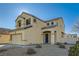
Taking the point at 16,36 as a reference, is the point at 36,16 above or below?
above

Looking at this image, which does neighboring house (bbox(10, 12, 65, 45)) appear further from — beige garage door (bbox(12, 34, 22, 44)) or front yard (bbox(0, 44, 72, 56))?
front yard (bbox(0, 44, 72, 56))

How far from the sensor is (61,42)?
4.80 m

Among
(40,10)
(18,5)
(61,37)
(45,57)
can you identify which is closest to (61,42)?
(61,37)

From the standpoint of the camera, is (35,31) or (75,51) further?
(35,31)

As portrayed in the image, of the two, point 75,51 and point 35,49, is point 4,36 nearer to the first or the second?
point 35,49

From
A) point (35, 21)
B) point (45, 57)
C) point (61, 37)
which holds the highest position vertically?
point (35, 21)

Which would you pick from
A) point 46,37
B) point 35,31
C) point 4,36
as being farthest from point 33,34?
point 4,36

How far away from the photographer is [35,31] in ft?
15.9

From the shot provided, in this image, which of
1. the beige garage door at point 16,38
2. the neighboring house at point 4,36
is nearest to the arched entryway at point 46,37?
the beige garage door at point 16,38

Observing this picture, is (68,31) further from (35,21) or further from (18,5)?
(18,5)

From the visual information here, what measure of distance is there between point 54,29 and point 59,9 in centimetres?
38

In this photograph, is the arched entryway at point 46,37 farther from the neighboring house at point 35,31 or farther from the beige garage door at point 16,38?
the beige garage door at point 16,38

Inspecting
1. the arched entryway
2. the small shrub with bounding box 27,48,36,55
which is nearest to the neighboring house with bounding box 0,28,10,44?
the small shrub with bounding box 27,48,36,55

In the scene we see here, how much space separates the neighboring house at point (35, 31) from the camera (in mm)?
4785
